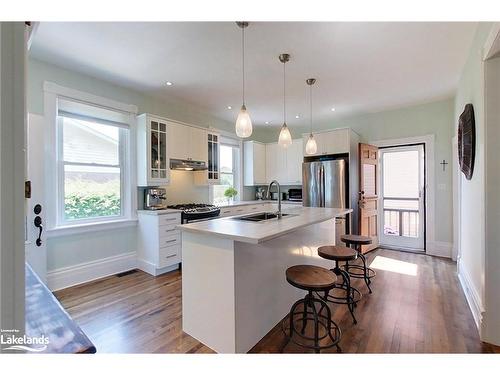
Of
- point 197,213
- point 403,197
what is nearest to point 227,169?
point 197,213

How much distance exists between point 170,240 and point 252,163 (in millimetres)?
2632

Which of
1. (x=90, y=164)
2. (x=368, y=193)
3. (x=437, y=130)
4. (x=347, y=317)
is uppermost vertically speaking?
(x=437, y=130)

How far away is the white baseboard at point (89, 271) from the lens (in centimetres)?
278

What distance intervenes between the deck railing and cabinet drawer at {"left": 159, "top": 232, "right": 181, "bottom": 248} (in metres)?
3.88

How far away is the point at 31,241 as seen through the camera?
2535 mm

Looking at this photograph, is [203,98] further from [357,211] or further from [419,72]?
[357,211]

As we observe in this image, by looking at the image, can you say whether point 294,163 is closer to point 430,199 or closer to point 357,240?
point 430,199

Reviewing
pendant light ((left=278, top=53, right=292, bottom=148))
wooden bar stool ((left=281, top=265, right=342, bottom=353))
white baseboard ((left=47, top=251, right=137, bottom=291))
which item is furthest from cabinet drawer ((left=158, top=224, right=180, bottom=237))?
wooden bar stool ((left=281, top=265, right=342, bottom=353))

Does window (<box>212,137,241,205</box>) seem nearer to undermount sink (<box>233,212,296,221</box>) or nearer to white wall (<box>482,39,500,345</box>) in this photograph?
undermount sink (<box>233,212,296,221</box>)

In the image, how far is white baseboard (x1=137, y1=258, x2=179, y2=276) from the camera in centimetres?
327

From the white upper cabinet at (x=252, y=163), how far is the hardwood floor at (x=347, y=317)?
9.12ft

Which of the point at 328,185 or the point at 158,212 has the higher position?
the point at 328,185

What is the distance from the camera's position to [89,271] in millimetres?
3049
